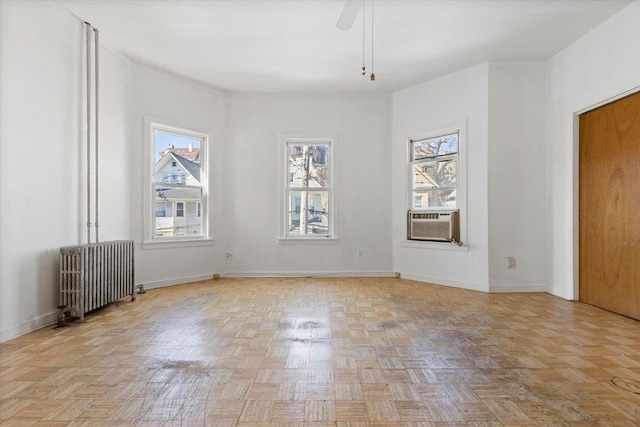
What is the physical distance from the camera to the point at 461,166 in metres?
5.36

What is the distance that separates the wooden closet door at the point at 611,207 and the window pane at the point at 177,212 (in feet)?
16.7

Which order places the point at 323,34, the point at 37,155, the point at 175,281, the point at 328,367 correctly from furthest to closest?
1. the point at 175,281
2. the point at 323,34
3. the point at 37,155
4. the point at 328,367

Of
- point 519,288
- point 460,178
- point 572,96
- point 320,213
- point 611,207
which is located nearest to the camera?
point 611,207

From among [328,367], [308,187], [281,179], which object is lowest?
[328,367]

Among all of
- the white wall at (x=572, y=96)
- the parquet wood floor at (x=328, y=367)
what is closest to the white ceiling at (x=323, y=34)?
the white wall at (x=572, y=96)

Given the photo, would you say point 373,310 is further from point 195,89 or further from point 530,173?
point 195,89

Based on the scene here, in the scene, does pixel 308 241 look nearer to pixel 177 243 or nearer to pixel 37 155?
pixel 177 243

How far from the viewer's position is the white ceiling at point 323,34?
372cm

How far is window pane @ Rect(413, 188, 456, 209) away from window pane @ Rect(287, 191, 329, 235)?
1.43m

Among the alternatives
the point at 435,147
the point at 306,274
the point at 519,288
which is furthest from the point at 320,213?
the point at 519,288

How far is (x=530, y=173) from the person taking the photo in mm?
5020

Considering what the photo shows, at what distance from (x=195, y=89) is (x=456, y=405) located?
5460 mm

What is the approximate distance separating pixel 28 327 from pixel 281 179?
3812 mm

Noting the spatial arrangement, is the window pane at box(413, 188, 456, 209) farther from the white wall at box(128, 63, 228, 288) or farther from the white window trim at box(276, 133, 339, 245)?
the white wall at box(128, 63, 228, 288)
